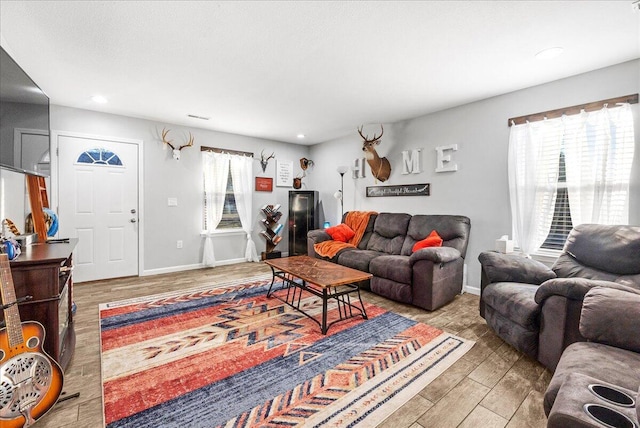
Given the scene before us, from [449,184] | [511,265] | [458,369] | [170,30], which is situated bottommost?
[458,369]

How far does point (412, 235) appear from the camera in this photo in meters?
3.92

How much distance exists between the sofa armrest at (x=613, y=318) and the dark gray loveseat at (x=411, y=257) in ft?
4.76

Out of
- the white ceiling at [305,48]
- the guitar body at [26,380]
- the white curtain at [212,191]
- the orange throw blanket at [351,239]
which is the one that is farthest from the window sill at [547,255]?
the white curtain at [212,191]

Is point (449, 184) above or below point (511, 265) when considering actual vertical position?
above

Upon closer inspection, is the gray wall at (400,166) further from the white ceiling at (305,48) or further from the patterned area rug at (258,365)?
the patterned area rug at (258,365)

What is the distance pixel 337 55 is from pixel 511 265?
236 cm

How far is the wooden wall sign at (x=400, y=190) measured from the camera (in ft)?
13.5

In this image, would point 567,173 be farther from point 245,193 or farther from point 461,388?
point 245,193

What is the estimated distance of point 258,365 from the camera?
2004mm

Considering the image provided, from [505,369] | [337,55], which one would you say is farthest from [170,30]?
[505,369]

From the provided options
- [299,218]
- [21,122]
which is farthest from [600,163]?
[21,122]

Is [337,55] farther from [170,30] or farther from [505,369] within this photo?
[505,369]

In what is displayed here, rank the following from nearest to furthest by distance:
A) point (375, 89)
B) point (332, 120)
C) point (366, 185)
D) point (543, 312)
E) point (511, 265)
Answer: point (543, 312), point (511, 265), point (375, 89), point (332, 120), point (366, 185)

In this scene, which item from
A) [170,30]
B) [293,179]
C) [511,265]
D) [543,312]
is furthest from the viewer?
[293,179]
